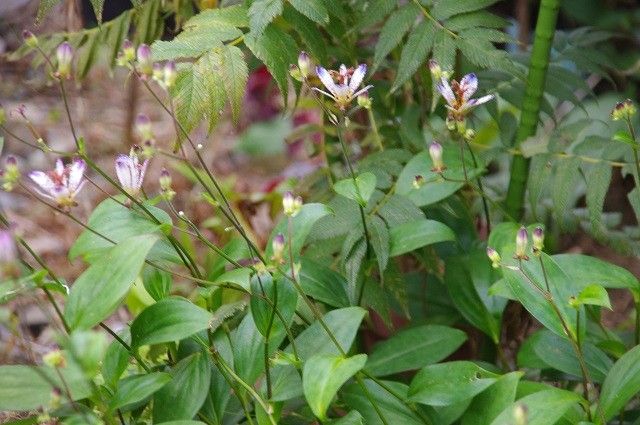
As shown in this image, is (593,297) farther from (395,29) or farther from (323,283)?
(395,29)

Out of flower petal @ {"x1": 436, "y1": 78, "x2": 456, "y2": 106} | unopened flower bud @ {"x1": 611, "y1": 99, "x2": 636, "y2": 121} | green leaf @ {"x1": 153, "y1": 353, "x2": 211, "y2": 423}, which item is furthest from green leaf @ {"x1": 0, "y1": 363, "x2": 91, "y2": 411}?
unopened flower bud @ {"x1": 611, "y1": 99, "x2": 636, "y2": 121}

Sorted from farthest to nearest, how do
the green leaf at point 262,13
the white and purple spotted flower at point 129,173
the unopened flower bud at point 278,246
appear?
1. the green leaf at point 262,13
2. the white and purple spotted flower at point 129,173
3. the unopened flower bud at point 278,246

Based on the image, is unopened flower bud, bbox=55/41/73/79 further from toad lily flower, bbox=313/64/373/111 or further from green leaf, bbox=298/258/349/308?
green leaf, bbox=298/258/349/308

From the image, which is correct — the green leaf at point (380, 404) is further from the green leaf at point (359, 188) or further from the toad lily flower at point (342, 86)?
the toad lily flower at point (342, 86)

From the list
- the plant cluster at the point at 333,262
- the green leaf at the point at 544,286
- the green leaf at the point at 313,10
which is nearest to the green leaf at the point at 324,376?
the plant cluster at the point at 333,262

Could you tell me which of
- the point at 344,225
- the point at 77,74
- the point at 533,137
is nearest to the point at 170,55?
the point at 344,225

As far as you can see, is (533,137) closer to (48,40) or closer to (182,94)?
(182,94)

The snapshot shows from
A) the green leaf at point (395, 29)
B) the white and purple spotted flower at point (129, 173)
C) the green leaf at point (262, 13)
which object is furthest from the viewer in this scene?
the green leaf at point (395, 29)
